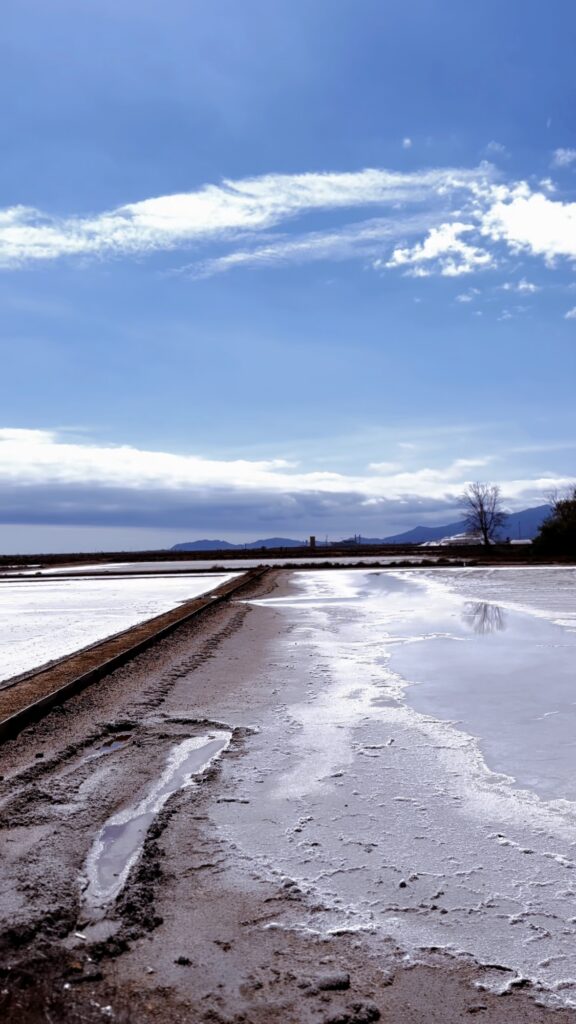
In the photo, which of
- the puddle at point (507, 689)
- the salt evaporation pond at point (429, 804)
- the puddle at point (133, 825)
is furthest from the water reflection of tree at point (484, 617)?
the puddle at point (133, 825)

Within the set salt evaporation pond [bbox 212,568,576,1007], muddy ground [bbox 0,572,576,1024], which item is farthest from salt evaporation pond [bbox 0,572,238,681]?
muddy ground [bbox 0,572,576,1024]

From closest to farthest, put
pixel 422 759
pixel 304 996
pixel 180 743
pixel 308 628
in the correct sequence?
pixel 304 996 → pixel 422 759 → pixel 180 743 → pixel 308 628

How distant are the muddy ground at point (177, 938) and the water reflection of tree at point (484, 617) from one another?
9997mm

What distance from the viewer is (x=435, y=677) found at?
1002 cm

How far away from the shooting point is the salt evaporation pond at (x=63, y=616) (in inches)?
517

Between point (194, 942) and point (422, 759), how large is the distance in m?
3.26

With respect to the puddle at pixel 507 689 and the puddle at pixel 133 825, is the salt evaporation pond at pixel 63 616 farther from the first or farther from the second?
the puddle at pixel 507 689

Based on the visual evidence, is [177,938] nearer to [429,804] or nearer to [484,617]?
[429,804]

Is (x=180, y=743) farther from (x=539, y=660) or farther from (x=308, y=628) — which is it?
(x=308, y=628)

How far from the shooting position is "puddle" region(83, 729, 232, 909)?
161 inches

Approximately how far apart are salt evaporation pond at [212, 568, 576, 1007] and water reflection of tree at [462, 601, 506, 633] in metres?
3.32

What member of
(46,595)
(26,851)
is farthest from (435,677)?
(46,595)

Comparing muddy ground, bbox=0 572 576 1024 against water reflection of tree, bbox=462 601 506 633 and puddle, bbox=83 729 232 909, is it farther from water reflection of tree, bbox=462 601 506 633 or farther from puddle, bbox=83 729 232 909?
water reflection of tree, bbox=462 601 506 633

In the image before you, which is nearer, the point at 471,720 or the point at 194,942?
the point at 194,942
